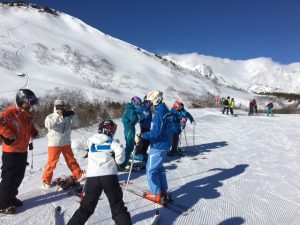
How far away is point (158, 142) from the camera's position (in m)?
6.70

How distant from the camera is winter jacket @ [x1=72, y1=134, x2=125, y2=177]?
5133mm

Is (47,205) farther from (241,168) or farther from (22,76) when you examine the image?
(22,76)

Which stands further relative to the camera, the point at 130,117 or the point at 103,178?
the point at 130,117

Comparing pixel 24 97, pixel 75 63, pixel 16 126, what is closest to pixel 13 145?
pixel 16 126

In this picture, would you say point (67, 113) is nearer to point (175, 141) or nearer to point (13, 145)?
point (13, 145)

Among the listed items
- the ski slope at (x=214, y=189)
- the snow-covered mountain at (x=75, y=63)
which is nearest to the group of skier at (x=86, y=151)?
the ski slope at (x=214, y=189)

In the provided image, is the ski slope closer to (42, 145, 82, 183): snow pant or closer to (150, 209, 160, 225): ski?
(150, 209, 160, 225): ski

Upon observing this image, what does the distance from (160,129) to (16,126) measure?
8.38 feet

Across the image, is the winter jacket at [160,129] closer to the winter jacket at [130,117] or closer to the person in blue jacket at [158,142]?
the person in blue jacket at [158,142]

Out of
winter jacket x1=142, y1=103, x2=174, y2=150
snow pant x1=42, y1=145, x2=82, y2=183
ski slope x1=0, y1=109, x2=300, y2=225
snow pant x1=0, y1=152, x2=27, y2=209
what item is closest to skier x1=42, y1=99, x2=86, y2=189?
snow pant x1=42, y1=145, x2=82, y2=183

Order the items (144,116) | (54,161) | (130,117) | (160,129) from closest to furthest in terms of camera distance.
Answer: (160,129) < (54,161) < (130,117) < (144,116)

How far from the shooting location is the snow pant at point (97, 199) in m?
4.97

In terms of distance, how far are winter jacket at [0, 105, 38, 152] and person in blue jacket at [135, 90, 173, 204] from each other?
6.88ft

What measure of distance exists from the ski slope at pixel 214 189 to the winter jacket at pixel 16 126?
46.2 inches
